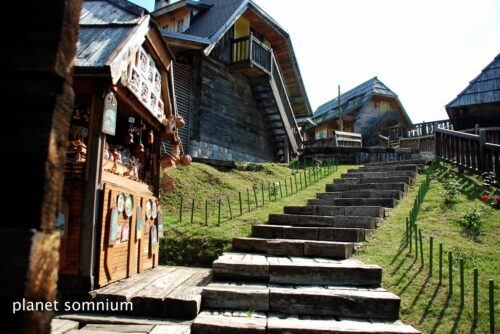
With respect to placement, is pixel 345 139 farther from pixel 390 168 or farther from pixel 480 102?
pixel 390 168

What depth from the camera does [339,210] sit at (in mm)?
6988

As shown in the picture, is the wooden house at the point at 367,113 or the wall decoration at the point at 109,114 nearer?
the wall decoration at the point at 109,114

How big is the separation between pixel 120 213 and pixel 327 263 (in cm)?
259

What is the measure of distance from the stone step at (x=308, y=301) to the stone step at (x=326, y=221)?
2484 millimetres

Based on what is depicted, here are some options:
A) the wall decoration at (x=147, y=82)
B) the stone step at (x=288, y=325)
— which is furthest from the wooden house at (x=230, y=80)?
the stone step at (x=288, y=325)

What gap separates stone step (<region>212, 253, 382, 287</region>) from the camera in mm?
4102

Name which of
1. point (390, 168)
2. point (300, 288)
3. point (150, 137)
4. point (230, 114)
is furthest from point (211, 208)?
point (230, 114)

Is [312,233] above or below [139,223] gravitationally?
below

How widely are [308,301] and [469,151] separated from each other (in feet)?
26.0

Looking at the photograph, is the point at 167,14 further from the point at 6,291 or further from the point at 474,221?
the point at 6,291

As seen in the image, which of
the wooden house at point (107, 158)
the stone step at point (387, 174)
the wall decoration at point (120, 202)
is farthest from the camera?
the stone step at point (387, 174)

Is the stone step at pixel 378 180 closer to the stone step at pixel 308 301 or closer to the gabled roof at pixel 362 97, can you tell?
the stone step at pixel 308 301

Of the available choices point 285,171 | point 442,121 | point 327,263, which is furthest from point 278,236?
point 442,121

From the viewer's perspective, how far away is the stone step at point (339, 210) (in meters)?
6.62
